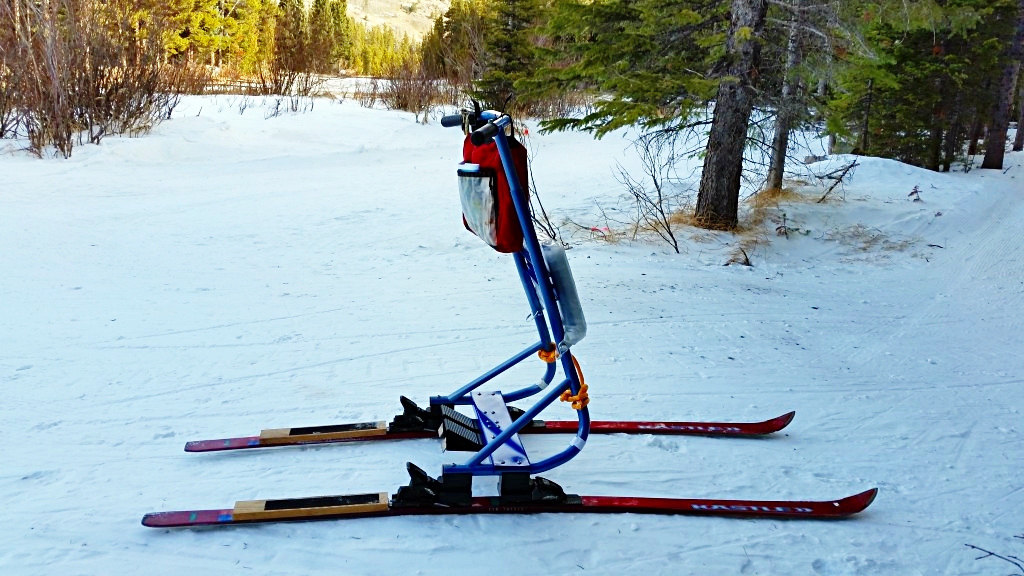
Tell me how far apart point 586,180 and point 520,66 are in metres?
8.60

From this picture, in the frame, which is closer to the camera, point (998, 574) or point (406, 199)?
point (998, 574)

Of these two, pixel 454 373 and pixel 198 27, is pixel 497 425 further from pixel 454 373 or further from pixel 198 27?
pixel 198 27

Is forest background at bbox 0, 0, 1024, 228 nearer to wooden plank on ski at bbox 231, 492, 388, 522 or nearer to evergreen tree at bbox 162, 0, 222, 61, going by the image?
wooden plank on ski at bbox 231, 492, 388, 522

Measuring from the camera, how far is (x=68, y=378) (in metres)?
3.61

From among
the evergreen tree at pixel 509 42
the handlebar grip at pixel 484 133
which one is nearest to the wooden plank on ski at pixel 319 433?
the handlebar grip at pixel 484 133

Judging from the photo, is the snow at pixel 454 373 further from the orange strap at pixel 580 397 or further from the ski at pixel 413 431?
the orange strap at pixel 580 397

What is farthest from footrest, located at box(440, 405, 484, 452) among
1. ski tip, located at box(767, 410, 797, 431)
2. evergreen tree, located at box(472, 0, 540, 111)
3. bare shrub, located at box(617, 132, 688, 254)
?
evergreen tree, located at box(472, 0, 540, 111)

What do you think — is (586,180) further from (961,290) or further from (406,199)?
(961,290)

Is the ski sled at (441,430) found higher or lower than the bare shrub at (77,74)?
lower

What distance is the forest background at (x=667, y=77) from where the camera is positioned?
6.94 metres

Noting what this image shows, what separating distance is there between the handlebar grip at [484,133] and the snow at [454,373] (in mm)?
1431

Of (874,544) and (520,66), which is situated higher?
(520,66)

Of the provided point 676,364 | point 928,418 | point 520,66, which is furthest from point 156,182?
point 520,66

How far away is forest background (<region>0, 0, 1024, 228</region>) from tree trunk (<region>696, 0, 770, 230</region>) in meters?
0.02
